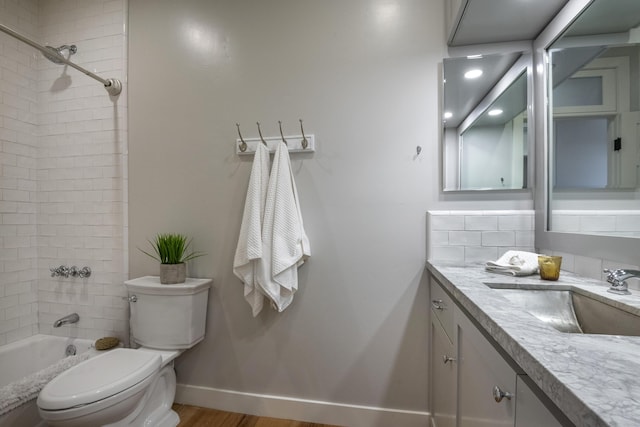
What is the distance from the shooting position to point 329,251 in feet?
4.75

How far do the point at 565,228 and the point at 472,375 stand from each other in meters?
0.81

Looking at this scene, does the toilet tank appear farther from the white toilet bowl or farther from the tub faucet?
the tub faucet

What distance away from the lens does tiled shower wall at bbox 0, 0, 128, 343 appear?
5.50 ft

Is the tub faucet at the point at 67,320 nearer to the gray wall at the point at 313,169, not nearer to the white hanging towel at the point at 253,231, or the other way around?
the gray wall at the point at 313,169

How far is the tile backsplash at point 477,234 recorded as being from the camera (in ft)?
4.28

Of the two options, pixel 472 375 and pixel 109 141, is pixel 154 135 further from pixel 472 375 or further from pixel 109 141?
pixel 472 375

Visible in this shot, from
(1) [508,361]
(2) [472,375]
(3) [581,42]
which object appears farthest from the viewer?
(3) [581,42]

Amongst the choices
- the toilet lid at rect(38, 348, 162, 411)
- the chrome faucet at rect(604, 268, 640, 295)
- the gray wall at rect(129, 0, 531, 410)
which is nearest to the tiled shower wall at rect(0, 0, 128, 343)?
the gray wall at rect(129, 0, 531, 410)

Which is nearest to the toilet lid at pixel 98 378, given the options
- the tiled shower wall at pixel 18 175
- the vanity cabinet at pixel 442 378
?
the tiled shower wall at pixel 18 175

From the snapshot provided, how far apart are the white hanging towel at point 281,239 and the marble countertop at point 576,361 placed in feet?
2.62

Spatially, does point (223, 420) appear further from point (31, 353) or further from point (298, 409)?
point (31, 353)

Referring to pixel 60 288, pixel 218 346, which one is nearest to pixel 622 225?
pixel 218 346

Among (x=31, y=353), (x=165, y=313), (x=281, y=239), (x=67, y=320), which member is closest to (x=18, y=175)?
(x=67, y=320)

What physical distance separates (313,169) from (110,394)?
130 cm
